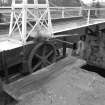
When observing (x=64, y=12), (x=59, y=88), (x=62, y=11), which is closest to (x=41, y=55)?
(x=59, y=88)

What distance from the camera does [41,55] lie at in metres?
5.48

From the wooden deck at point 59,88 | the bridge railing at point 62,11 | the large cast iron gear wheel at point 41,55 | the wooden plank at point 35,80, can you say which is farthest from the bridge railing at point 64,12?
the wooden deck at point 59,88

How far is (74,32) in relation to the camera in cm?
742

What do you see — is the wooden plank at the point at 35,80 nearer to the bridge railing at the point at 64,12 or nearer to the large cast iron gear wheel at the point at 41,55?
the large cast iron gear wheel at the point at 41,55

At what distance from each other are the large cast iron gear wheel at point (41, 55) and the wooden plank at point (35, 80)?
21cm

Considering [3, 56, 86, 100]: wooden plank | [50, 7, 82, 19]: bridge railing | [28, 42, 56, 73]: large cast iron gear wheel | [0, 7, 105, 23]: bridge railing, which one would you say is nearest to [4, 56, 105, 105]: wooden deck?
[3, 56, 86, 100]: wooden plank

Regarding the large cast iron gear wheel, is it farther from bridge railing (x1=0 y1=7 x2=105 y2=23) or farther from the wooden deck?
bridge railing (x1=0 y1=7 x2=105 y2=23)

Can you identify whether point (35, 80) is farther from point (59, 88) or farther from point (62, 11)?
point (62, 11)

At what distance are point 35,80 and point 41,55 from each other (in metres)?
1.11

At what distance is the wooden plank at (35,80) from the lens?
4.11 m

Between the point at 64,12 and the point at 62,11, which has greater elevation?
the point at 64,12

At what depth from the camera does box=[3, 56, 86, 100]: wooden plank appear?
4109 millimetres

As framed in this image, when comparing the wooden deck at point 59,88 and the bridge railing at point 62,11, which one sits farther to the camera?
the bridge railing at point 62,11

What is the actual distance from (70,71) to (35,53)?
1.45 m
